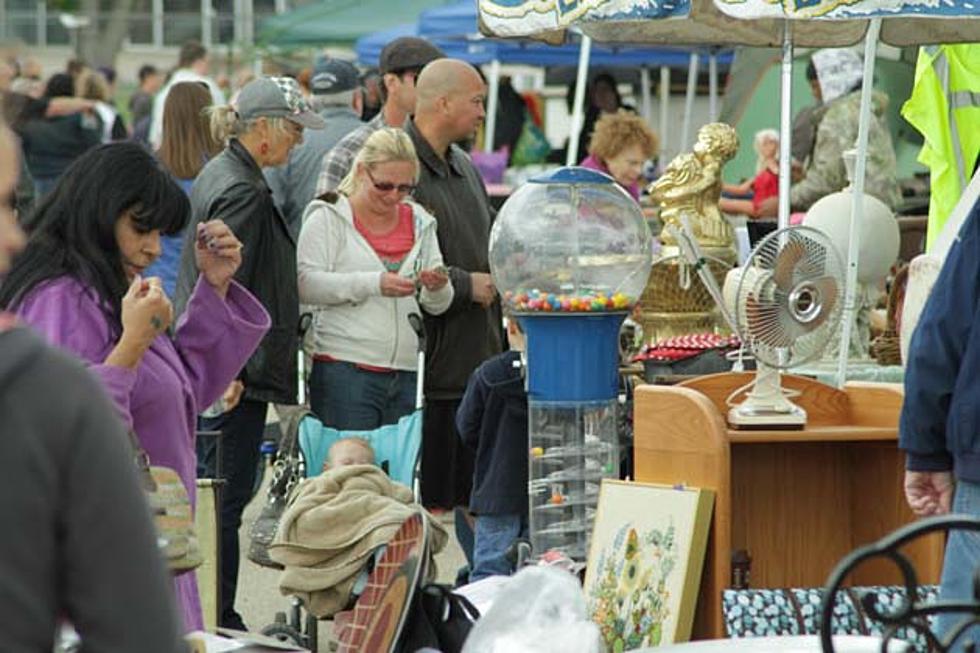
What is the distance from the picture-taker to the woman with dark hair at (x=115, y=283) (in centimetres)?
470

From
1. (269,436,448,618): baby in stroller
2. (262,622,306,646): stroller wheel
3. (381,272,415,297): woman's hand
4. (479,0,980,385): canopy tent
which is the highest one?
(479,0,980,385): canopy tent

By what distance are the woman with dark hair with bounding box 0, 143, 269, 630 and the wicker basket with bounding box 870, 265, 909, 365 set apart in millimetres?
2982

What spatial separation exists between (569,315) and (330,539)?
3.14 ft

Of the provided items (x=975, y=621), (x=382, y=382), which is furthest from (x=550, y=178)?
(x=975, y=621)

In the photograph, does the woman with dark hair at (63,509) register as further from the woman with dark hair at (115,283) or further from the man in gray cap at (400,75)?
the man in gray cap at (400,75)

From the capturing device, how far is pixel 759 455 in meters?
5.80

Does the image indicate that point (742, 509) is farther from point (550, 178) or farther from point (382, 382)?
point (382, 382)

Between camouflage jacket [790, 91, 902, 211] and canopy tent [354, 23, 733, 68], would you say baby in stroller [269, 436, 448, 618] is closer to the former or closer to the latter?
camouflage jacket [790, 91, 902, 211]

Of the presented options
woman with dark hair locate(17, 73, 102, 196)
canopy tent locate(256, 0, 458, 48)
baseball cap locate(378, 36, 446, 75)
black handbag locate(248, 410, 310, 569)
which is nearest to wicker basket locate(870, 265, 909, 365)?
black handbag locate(248, 410, 310, 569)

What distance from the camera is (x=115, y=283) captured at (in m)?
4.79

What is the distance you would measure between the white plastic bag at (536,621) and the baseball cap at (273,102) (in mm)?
2941

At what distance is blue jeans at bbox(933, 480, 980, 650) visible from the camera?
166 inches

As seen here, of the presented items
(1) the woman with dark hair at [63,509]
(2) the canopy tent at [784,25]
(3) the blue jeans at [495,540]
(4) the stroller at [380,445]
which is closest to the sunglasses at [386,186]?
(2) the canopy tent at [784,25]

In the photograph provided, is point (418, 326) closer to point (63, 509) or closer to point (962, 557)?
point (962, 557)
